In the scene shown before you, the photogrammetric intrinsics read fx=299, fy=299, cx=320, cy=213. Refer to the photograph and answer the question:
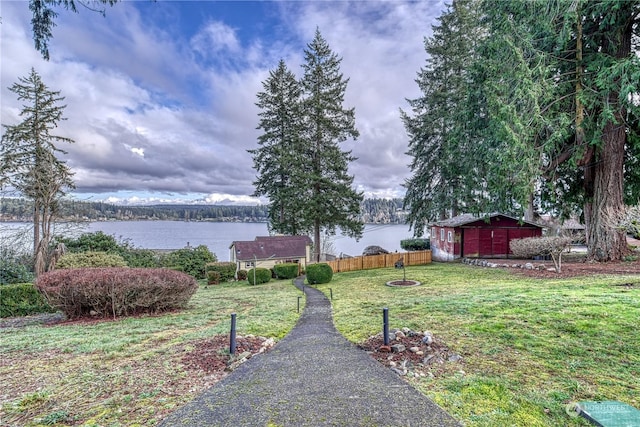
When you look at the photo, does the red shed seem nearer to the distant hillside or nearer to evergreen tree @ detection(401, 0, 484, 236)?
evergreen tree @ detection(401, 0, 484, 236)

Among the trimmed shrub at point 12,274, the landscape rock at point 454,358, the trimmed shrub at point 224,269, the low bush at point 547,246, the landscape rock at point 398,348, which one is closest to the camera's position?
the landscape rock at point 454,358

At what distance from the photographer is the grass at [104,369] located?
3234mm

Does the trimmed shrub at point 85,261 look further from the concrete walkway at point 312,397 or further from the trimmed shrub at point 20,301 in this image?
the concrete walkway at point 312,397

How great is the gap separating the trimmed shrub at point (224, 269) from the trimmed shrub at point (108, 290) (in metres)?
14.7

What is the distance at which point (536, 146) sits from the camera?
14.6 metres

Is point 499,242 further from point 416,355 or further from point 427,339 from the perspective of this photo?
point 416,355

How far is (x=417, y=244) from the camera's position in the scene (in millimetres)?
29969

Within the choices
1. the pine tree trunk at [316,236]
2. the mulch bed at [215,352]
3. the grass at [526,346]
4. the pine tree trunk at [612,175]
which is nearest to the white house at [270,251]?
the pine tree trunk at [316,236]

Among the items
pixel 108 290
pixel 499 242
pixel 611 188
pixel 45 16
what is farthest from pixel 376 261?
pixel 45 16

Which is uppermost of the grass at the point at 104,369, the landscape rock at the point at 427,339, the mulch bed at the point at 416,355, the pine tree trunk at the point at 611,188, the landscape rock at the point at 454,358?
the pine tree trunk at the point at 611,188

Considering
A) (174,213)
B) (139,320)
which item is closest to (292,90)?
(139,320)

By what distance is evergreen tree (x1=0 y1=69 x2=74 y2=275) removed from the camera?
17.5m

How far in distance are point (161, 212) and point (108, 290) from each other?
64.7 meters

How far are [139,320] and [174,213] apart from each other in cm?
7555
